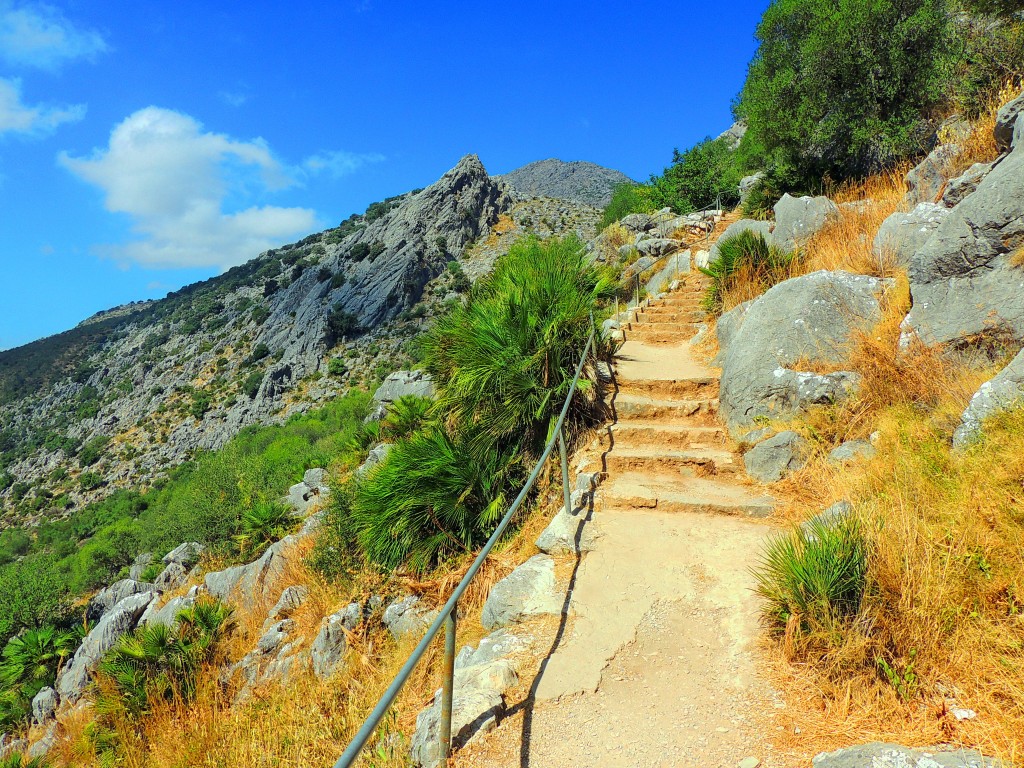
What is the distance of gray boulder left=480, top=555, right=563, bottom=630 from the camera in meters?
4.72

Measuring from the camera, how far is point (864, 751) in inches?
99.6

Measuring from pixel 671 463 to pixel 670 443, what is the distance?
0.52 meters

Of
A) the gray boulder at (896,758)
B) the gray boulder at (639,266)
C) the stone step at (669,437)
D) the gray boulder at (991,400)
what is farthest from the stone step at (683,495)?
the gray boulder at (639,266)

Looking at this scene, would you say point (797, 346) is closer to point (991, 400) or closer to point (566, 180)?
point (991, 400)

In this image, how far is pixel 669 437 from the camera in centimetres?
728

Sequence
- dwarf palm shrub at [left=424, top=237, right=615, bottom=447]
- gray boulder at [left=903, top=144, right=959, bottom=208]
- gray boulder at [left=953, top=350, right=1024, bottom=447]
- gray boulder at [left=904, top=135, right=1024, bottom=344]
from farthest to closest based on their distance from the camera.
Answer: gray boulder at [left=903, top=144, right=959, bottom=208] < dwarf palm shrub at [left=424, top=237, right=615, bottom=447] < gray boulder at [left=904, top=135, right=1024, bottom=344] < gray boulder at [left=953, top=350, right=1024, bottom=447]

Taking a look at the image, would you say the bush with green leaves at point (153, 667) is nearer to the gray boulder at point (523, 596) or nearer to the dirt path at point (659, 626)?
the gray boulder at point (523, 596)

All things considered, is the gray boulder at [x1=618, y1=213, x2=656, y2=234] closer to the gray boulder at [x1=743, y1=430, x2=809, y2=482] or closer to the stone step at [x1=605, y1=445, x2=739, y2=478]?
the stone step at [x1=605, y1=445, x2=739, y2=478]

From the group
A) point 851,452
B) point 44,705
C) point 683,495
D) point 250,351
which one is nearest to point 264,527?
point 44,705

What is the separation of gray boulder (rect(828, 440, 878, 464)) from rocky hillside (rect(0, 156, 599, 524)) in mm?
42075

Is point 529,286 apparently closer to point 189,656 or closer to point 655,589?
point 655,589

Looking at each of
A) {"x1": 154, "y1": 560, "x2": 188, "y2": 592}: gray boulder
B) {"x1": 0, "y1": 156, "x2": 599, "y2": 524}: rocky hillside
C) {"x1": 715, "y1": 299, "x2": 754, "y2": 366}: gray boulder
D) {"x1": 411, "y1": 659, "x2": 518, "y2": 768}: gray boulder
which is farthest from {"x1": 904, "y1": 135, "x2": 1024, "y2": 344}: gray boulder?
{"x1": 0, "y1": 156, "x2": 599, "y2": 524}: rocky hillside

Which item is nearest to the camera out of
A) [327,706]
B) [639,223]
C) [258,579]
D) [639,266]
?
[327,706]

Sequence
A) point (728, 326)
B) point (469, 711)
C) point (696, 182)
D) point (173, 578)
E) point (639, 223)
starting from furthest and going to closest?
point (696, 182)
point (639, 223)
point (173, 578)
point (728, 326)
point (469, 711)
